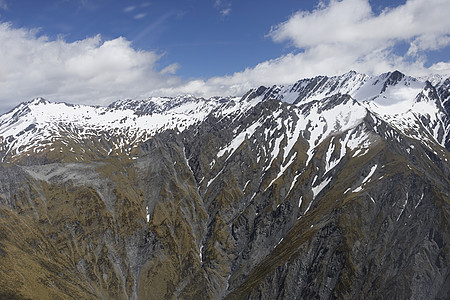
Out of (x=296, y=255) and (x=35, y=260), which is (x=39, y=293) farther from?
(x=296, y=255)

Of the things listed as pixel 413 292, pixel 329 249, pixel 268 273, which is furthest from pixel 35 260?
pixel 413 292

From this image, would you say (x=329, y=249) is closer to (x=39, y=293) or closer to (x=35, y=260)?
(x=39, y=293)

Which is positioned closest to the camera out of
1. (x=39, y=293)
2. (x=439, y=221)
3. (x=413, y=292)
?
(x=413, y=292)

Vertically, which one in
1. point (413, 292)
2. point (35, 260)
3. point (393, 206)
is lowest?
point (413, 292)

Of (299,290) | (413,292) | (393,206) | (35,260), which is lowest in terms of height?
(413,292)

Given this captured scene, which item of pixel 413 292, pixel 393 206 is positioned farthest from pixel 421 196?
pixel 413 292

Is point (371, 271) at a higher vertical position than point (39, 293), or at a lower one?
lower

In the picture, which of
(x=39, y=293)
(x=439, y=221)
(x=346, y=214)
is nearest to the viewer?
(x=439, y=221)

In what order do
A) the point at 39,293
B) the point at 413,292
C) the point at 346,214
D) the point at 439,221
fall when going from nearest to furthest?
1. the point at 413,292
2. the point at 439,221
3. the point at 39,293
4. the point at 346,214

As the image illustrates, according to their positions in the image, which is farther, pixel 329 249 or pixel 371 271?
pixel 329 249
